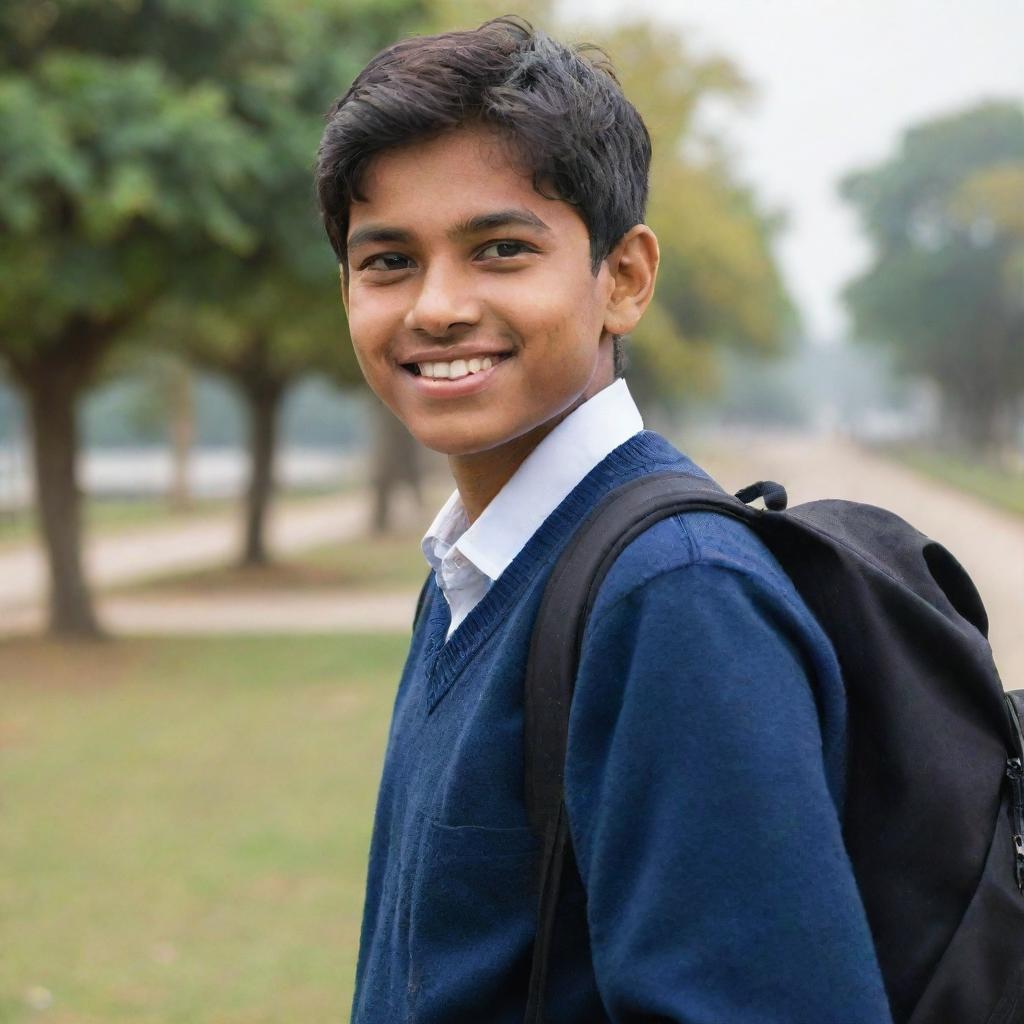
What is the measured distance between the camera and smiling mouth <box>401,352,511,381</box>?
1.37 meters

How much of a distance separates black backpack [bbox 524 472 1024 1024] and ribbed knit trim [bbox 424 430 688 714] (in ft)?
0.31

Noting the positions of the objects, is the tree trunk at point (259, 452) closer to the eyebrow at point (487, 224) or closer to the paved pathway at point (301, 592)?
the paved pathway at point (301, 592)

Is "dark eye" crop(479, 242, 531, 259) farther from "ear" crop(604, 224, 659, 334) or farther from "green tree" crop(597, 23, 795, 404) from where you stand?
"green tree" crop(597, 23, 795, 404)

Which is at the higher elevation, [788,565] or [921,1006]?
[788,565]

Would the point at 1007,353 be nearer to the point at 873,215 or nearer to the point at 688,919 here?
the point at 873,215

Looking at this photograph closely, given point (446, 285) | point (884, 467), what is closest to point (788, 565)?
point (446, 285)

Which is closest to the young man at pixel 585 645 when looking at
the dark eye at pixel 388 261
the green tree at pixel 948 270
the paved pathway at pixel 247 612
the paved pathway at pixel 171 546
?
the dark eye at pixel 388 261

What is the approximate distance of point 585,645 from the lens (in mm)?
1151

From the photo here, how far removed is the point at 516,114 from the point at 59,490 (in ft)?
36.5

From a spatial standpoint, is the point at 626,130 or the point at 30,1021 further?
the point at 30,1021

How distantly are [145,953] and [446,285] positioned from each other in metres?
4.19

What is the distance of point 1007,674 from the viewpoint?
7059 mm

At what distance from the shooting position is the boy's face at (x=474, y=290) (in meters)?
1.33

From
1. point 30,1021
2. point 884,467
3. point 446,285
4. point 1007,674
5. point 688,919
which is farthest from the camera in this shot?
point 884,467
